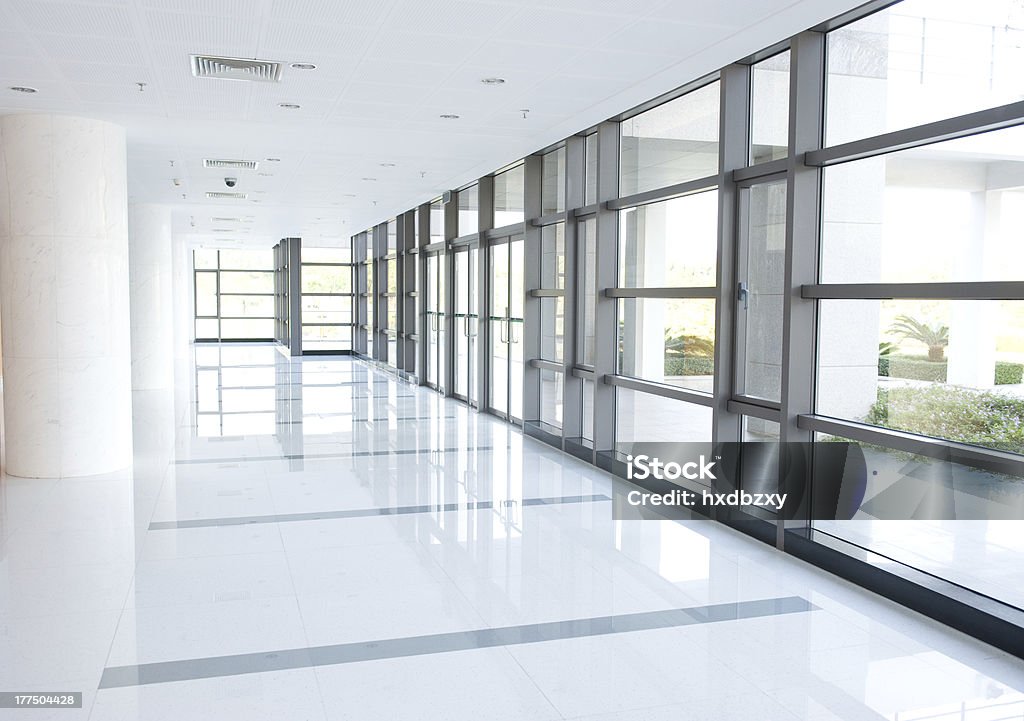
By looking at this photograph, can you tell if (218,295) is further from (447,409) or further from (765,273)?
(765,273)

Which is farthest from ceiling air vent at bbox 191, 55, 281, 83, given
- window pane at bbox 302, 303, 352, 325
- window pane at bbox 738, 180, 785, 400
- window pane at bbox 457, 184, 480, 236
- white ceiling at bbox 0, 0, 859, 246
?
window pane at bbox 302, 303, 352, 325

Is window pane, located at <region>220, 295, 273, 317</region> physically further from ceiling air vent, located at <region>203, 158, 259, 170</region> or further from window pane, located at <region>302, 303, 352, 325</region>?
ceiling air vent, located at <region>203, 158, 259, 170</region>

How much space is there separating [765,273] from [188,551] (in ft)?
14.5

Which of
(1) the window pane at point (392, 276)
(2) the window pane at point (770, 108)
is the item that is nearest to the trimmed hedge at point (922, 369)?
(2) the window pane at point (770, 108)

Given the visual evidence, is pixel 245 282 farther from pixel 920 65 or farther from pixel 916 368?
pixel 916 368

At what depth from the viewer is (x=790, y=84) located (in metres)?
5.74

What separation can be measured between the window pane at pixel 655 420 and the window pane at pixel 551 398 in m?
1.42

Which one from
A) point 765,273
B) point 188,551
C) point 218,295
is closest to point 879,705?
point 765,273

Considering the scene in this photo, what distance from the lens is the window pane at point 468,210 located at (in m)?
13.8

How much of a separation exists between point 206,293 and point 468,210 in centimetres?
2277

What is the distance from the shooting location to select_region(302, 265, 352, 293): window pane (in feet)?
92.9

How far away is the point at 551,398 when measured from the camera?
10.6 metres

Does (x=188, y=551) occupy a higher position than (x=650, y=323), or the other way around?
(x=650, y=323)

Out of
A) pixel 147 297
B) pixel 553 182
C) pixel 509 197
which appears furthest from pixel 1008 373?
pixel 147 297
